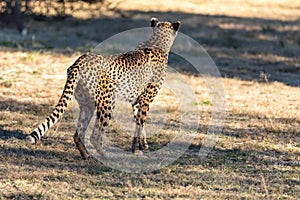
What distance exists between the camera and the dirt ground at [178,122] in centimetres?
665

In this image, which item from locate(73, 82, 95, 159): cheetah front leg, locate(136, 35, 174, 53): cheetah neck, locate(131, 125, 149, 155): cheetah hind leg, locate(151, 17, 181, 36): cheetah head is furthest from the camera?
locate(151, 17, 181, 36): cheetah head

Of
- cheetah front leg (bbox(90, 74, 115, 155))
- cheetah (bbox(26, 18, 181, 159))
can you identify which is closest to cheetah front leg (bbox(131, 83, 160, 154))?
cheetah (bbox(26, 18, 181, 159))

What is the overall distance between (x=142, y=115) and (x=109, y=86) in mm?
655

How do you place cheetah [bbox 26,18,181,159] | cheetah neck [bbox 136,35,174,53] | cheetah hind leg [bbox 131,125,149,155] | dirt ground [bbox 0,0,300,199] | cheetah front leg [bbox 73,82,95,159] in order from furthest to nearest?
cheetah neck [bbox 136,35,174,53], cheetah hind leg [bbox 131,125,149,155], cheetah front leg [bbox 73,82,95,159], cheetah [bbox 26,18,181,159], dirt ground [bbox 0,0,300,199]

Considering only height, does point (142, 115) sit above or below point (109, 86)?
below

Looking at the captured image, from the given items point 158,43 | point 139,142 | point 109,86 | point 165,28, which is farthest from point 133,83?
point 165,28

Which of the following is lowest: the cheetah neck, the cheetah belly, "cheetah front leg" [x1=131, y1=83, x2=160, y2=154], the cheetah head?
"cheetah front leg" [x1=131, y1=83, x2=160, y2=154]

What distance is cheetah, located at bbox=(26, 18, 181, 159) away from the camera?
740 centimetres

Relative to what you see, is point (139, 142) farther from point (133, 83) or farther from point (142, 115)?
point (133, 83)

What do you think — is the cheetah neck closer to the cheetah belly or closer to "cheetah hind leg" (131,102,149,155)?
the cheetah belly

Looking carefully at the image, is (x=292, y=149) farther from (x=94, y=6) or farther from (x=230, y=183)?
(x=94, y=6)

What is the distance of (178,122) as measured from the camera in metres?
9.84

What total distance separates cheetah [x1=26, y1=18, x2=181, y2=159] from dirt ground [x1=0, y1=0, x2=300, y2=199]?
0.33 metres

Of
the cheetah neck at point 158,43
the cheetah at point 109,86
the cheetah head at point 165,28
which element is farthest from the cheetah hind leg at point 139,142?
the cheetah head at point 165,28
